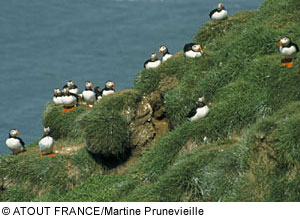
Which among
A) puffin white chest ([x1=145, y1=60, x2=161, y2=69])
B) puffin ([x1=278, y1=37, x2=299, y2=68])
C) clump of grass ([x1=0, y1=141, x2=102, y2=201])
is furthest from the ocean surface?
puffin ([x1=278, y1=37, x2=299, y2=68])

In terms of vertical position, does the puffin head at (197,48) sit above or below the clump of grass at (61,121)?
above

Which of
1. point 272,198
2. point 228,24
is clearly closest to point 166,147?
point 272,198

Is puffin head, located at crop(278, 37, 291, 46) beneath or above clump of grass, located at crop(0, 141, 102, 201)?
above

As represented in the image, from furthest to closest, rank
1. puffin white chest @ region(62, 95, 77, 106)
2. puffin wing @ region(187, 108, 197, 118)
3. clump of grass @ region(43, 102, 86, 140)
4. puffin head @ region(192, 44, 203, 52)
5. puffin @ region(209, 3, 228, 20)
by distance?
1. puffin @ region(209, 3, 228, 20)
2. puffin white chest @ region(62, 95, 77, 106)
3. clump of grass @ region(43, 102, 86, 140)
4. puffin head @ region(192, 44, 203, 52)
5. puffin wing @ region(187, 108, 197, 118)

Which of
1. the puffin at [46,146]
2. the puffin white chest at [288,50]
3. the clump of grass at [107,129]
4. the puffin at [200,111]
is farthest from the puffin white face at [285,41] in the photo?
the puffin at [46,146]

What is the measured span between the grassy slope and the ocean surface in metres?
33.3

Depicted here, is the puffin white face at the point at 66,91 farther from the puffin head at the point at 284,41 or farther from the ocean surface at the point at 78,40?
the ocean surface at the point at 78,40

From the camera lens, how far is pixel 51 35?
239ft

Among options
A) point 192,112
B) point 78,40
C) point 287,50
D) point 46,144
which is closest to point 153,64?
point 46,144

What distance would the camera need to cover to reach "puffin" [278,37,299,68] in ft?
67.1

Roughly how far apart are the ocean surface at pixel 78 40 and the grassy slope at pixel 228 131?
33296mm

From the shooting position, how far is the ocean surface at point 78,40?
205 feet

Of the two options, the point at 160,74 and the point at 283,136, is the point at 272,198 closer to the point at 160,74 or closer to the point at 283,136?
the point at 283,136

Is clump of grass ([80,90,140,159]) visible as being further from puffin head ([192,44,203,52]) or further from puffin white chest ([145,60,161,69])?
puffin white chest ([145,60,161,69])
